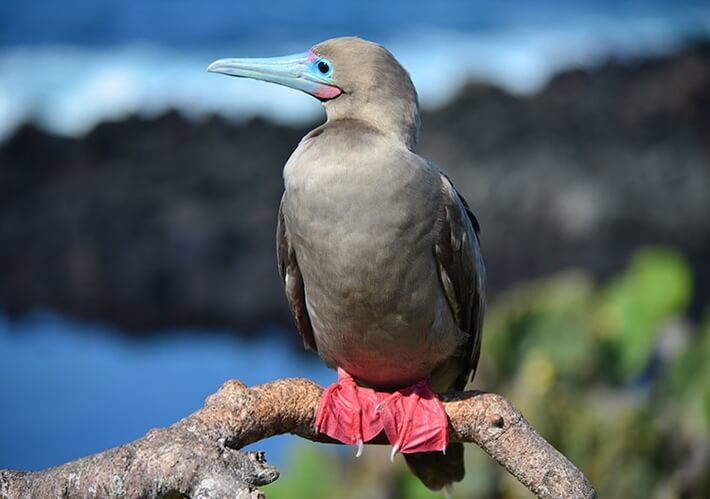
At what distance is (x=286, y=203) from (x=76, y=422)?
502 centimetres

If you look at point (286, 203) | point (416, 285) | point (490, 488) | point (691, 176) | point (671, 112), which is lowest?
point (490, 488)

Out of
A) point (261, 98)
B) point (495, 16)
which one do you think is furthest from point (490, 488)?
point (495, 16)

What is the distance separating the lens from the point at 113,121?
787cm

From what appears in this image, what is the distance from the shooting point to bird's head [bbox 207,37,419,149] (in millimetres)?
2947

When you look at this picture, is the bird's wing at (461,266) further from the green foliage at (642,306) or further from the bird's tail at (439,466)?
the green foliage at (642,306)

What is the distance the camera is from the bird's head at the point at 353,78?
2947 millimetres

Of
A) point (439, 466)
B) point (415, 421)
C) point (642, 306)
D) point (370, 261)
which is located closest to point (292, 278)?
point (370, 261)

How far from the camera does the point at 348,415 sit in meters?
3.00

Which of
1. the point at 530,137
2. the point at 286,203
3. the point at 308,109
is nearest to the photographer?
the point at 286,203

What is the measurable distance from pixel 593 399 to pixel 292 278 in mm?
2785

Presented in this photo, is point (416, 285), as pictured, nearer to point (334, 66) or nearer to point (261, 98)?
point (334, 66)

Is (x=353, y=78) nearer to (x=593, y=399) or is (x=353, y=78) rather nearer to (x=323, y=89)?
(x=323, y=89)

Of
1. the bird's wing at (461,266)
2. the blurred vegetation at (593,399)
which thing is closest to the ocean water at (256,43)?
the blurred vegetation at (593,399)

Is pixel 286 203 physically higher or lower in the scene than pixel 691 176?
lower
